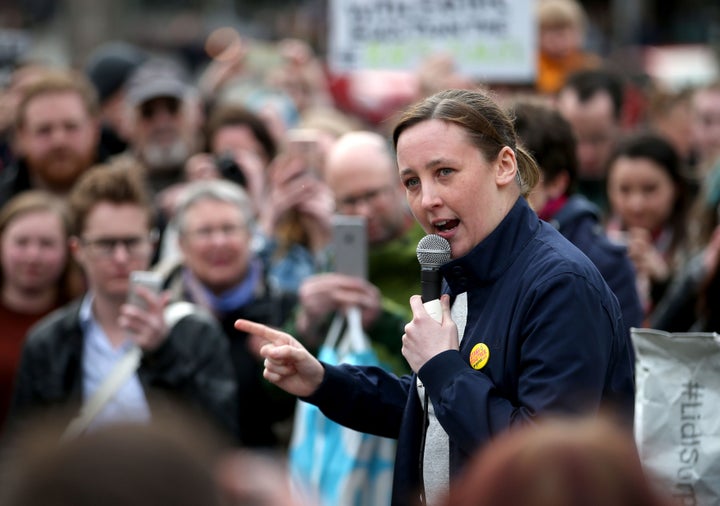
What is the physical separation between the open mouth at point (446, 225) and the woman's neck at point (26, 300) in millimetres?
3213

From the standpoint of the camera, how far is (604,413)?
3.20 m

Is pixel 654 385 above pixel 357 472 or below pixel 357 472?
above

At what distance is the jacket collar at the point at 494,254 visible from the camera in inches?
128

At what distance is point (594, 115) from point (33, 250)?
9.81 ft

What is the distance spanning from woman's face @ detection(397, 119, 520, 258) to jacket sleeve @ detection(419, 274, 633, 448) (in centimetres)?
25

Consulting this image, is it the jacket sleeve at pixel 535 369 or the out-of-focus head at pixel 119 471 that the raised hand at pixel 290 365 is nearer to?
the jacket sleeve at pixel 535 369

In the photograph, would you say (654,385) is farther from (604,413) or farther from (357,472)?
(357,472)

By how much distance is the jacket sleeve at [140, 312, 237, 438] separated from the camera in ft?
16.4

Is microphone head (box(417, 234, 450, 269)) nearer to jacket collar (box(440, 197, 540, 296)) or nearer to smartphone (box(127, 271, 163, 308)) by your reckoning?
jacket collar (box(440, 197, 540, 296))

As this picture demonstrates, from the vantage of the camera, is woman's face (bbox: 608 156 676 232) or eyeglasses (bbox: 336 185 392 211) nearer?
eyeglasses (bbox: 336 185 392 211)

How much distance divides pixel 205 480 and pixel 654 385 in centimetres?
216

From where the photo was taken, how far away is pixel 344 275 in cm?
507

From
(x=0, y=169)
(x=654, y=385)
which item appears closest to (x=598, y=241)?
(x=654, y=385)

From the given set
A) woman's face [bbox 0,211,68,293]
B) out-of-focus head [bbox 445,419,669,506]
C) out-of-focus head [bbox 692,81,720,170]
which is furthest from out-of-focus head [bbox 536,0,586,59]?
out-of-focus head [bbox 445,419,669,506]
